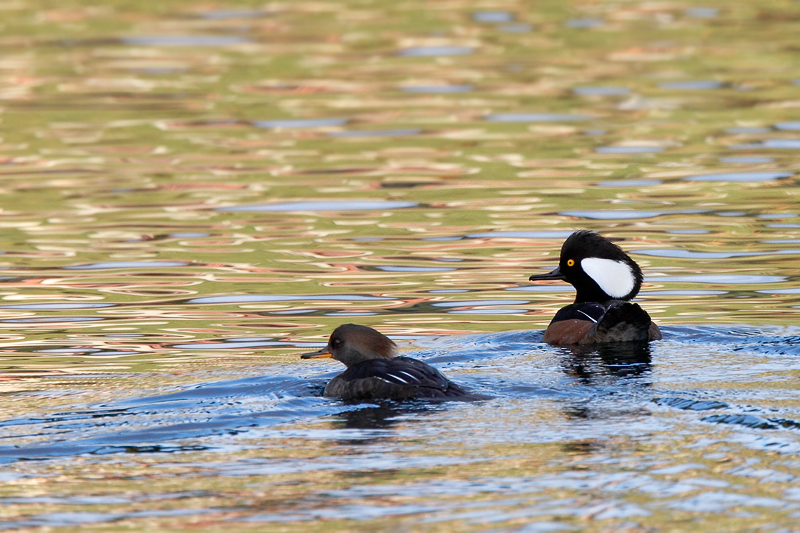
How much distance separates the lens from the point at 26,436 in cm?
829

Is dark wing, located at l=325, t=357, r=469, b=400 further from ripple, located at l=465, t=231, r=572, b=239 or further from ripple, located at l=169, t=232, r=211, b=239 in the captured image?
ripple, located at l=169, t=232, r=211, b=239

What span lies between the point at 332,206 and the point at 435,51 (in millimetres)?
13958

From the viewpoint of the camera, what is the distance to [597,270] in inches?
482

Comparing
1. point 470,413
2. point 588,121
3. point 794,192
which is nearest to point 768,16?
point 588,121

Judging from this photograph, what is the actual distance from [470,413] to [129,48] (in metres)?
25.1

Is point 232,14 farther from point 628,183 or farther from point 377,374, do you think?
point 377,374

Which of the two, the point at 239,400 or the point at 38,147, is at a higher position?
the point at 38,147

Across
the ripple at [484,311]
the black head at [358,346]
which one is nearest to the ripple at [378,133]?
the ripple at [484,311]

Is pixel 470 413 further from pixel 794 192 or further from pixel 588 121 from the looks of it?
pixel 588 121

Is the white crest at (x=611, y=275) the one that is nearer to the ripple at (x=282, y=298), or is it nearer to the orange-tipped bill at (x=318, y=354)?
the ripple at (x=282, y=298)

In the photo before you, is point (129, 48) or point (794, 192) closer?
point (794, 192)

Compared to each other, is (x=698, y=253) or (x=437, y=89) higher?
(x=437, y=89)

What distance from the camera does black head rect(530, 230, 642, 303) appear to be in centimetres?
1212

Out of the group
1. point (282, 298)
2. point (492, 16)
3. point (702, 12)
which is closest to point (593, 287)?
point (282, 298)
